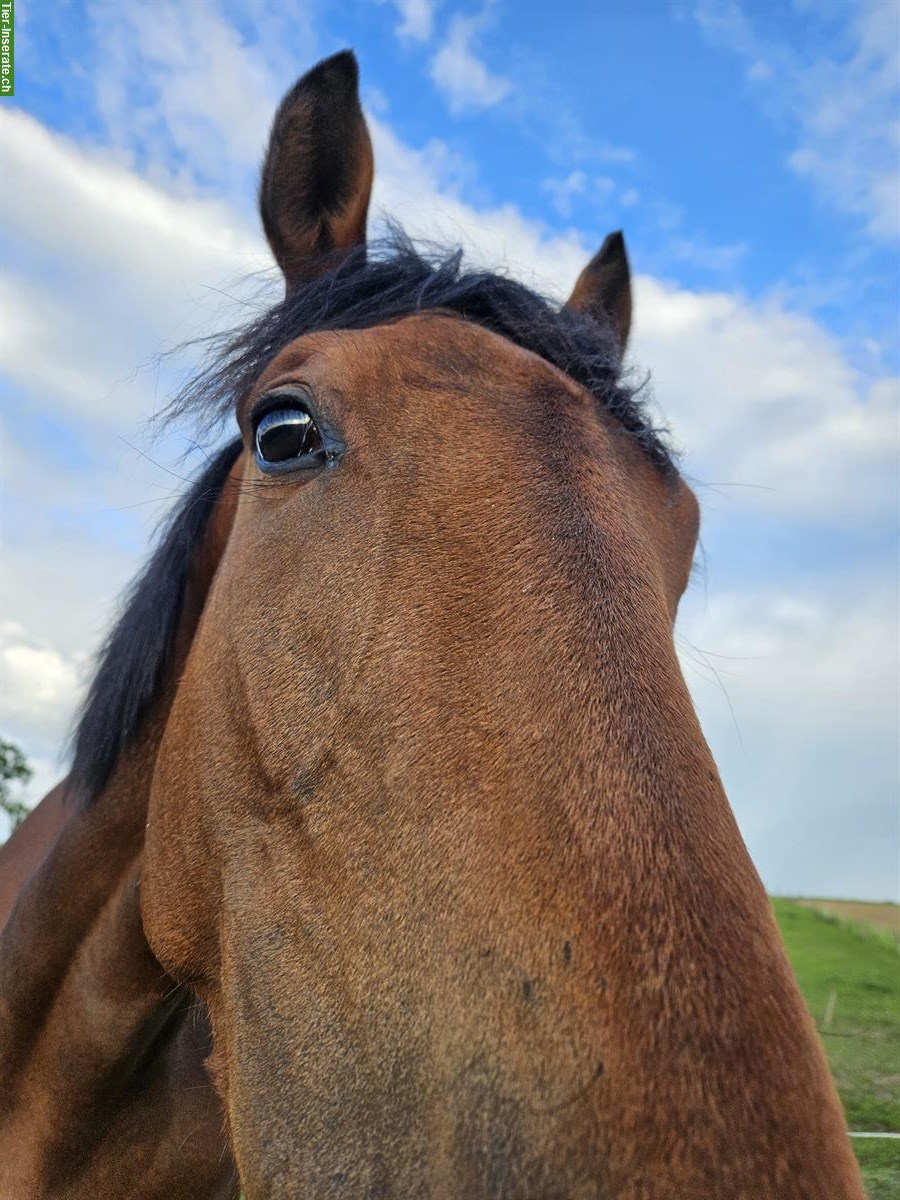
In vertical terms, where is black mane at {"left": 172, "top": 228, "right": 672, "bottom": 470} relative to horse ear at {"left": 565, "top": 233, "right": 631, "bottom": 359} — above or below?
below

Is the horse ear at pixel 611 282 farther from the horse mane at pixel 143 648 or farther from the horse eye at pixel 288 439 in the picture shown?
the horse eye at pixel 288 439

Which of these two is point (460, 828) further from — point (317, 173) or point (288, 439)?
point (317, 173)

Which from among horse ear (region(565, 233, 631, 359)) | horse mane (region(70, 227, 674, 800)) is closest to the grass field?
horse mane (region(70, 227, 674, 800))

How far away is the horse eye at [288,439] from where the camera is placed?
2346mm

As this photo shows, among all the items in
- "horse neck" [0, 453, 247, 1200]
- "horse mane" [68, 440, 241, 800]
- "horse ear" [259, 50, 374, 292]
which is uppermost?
"horse ear" [259, 50, 374, 292]

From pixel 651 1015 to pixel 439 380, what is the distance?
1.57 m

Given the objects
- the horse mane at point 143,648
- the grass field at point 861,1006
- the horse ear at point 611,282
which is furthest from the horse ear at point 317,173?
the grass field at point 861,1006

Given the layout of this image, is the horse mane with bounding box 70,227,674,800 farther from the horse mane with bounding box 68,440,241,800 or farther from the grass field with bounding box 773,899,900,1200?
the grass field with bounding box 773,899,900,1200

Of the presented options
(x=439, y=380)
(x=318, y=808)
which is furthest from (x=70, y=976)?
(x=439, y=380)

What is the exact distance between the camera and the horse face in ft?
4.35

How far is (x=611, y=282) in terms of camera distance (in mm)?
4199

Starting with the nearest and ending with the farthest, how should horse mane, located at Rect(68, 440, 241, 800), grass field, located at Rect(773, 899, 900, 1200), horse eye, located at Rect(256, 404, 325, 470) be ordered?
horse eye, located at Rect(256, 404, 325, 470) → horse mane, located at Rect(68, 440, 241, 800) → grass field, located at Rect(773, 899, 900, 1200)

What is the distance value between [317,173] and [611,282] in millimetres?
1587

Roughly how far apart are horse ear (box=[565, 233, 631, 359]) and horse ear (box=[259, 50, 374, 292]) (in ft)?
4.05
